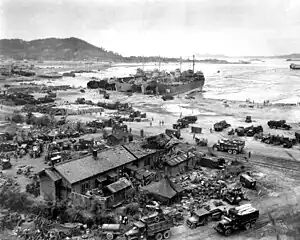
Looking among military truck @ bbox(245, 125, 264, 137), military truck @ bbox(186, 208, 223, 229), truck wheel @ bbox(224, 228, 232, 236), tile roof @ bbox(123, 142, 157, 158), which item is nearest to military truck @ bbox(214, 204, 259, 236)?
truck wheel @ bbox(224, 228, 232, 236)

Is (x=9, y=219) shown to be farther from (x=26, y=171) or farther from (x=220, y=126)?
(x=220, y=126)

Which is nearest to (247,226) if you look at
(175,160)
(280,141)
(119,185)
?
(119,185)

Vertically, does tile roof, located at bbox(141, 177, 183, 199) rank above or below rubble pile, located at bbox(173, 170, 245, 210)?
above

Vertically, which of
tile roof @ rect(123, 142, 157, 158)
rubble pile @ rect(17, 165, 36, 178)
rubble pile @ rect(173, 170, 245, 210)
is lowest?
rubble pile @ rect(17, 165, 36, 178)

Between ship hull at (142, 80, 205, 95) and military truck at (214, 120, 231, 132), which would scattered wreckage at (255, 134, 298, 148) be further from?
ship hull at (142, 80, 205, 95)

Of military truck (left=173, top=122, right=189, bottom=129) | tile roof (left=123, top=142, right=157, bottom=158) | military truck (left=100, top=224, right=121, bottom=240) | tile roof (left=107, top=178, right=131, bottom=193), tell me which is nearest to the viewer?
military truck (left=100, top=224, right=121, bottom=240)

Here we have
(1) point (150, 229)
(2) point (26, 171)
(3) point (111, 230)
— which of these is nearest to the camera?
(1) point (150, 229)

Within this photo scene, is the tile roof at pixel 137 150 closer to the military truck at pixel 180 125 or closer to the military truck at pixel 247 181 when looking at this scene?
the military truck at pixel 247 181

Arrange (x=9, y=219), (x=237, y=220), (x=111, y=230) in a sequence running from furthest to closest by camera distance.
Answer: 1. (x=9, y=219)
2. (x=237, y=220)
3. (x=111, y=230)
